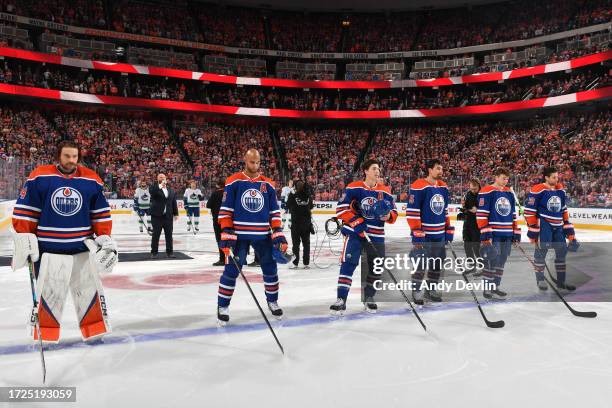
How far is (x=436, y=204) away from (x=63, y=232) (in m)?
3.91

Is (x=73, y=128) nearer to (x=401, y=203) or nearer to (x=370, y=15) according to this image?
(x=401, y=203)

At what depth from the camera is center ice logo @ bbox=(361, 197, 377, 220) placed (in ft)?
18.2

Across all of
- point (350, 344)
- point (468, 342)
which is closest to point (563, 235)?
point (468, 342)

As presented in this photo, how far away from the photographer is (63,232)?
410 centimetres

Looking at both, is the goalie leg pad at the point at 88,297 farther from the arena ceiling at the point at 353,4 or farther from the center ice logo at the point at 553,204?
the arena ceiling at the point at 353,4

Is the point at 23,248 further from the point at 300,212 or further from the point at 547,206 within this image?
the point at 547,206

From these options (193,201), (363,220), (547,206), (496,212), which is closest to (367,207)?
(363,220)

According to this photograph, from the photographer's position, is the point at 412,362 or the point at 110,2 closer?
the point at 412,362

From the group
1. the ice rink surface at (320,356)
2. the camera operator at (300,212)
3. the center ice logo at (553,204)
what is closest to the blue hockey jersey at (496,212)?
the center ice logo at (553,204)

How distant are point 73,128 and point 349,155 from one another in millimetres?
16261

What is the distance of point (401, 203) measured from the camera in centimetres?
2402

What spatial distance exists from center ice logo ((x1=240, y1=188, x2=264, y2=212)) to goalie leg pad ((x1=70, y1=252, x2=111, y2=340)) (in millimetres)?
1527

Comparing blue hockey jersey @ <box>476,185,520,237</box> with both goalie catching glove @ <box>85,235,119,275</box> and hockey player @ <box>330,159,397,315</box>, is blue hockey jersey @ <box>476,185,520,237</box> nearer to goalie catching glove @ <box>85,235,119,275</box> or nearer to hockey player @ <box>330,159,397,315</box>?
hockey player @ <box>330,159,397,315</box>

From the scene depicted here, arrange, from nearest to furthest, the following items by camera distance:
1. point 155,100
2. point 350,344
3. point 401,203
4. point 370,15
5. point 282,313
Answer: point 350,344, point 282,313, point 401,203, point 155,100, point 370,15
